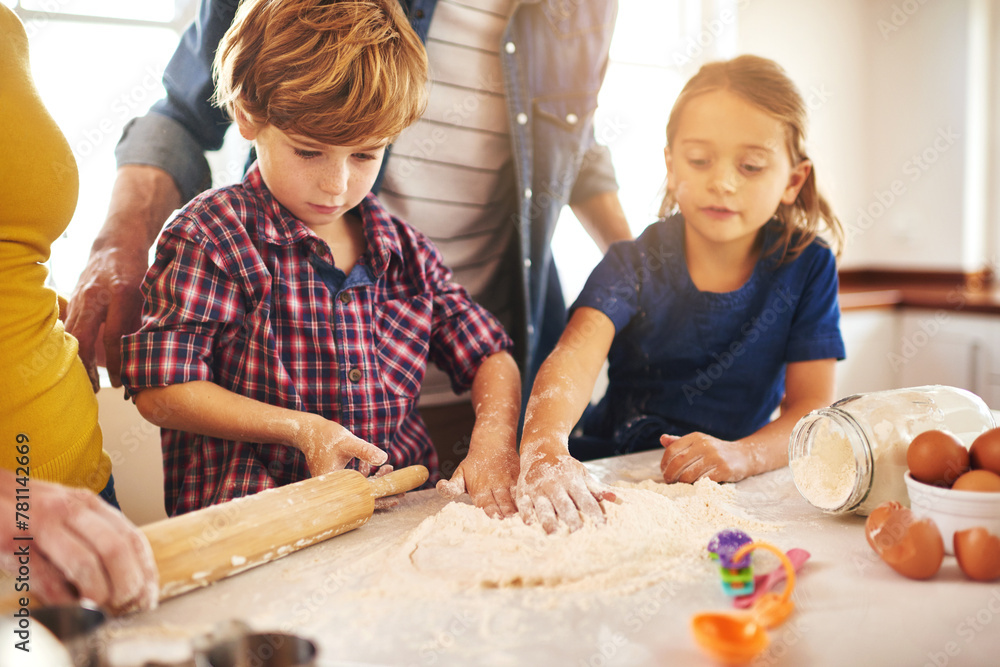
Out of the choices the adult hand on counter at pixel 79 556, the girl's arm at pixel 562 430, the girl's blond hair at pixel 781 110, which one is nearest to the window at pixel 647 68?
the girl's blond hair at pixel 781 110

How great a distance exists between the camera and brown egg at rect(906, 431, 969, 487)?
70 centimetres

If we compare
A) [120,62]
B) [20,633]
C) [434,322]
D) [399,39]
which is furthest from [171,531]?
[120,62]

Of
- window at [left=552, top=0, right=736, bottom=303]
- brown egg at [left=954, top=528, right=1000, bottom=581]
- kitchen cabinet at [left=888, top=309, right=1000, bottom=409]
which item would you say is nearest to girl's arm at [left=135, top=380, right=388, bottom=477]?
brown egg at [left=954, top=528, right=1000, bottom=581]

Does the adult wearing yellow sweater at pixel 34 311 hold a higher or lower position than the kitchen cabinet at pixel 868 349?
higher

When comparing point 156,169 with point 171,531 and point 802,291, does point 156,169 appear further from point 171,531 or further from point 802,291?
point 802,291

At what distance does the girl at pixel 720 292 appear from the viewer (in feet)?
3.83

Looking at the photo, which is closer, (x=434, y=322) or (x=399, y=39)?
(x=399, y=39)

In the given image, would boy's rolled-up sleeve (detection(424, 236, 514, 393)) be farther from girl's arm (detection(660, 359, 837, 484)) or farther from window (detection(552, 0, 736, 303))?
window (detection(552, 0, 736, 303))

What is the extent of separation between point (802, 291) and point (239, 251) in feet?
2.93

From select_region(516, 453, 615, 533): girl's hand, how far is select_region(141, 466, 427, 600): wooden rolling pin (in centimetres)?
17

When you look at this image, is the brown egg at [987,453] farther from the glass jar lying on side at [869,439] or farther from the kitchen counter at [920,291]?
the kitchen counter at [920,291]

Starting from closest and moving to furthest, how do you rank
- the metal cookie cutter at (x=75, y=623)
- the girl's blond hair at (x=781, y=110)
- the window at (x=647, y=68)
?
1. the metal cookie cutter at (x=75, y=623)
2. the girl's blond hair at (x=781, y=110)
3. the window at (x=647, y=68)

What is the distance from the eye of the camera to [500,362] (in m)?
1.10

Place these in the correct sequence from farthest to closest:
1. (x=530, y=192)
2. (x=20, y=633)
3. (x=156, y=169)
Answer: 1. (x=530, y=192)
2. (x=156, y=169)
3. (x=20, y=633)
